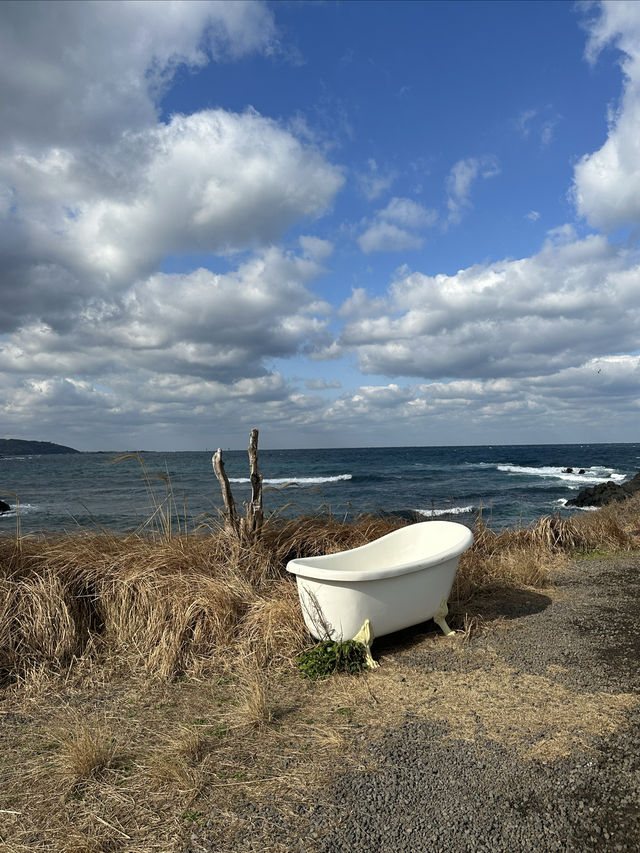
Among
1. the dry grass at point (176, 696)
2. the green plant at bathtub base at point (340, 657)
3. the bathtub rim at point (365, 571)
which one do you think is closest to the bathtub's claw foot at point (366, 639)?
the green plant at bathtub base at point (340, 657)

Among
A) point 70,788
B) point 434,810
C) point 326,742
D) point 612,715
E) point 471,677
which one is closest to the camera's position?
point 434,810

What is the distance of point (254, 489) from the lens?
4664mm

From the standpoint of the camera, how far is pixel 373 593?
3646 millimetres

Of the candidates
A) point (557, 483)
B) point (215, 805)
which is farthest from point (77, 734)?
point (557, 483)

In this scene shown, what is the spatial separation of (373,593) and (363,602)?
0.09m

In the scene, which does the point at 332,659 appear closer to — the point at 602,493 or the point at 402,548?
the point at 402,548

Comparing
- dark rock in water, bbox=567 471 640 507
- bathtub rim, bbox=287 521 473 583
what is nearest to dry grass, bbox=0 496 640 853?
bathtub rim, bbox=287 521 473 583

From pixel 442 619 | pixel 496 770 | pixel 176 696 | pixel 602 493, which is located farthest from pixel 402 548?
pixel 602 493

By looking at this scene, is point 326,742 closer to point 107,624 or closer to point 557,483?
point 107,624

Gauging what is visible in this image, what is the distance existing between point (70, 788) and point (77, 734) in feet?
1.42

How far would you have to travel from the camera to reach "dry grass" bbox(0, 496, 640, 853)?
7.50 ft

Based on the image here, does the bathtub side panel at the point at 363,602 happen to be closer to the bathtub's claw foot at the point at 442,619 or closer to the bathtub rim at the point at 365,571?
the bathtub rim at the point at 365,571

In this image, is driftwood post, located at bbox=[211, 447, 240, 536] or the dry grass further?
driftwood post, located at bbox=[211, 447, 240, 536]

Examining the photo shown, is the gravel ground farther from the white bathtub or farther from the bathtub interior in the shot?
the bathtub interior
